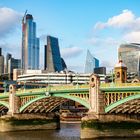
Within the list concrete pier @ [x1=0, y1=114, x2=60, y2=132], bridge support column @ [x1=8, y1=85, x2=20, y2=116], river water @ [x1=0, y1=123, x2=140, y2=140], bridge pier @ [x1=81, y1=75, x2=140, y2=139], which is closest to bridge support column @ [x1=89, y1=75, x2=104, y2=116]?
bridge pier @ [x1=81, y1=75, x2=140, y2=139]

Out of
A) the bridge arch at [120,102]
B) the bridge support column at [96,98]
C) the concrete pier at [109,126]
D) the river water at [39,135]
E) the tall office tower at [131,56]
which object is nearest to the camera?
the bridge arch at [120,102]

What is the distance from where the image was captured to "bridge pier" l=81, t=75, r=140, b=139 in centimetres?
6362

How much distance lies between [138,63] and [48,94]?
369ft

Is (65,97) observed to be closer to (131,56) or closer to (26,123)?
(26,123)

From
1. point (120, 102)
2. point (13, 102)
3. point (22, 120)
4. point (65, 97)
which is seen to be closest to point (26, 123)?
point (22, 120)

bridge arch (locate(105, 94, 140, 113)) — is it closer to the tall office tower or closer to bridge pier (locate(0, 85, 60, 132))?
bridge pier (locate(0, 85, 60, 132))

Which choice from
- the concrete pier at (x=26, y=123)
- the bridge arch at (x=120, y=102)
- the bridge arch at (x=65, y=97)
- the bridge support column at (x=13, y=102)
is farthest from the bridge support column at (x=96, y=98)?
the bridge support column at (x=13, y=102)

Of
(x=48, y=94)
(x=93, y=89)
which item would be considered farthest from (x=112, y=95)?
(x=48, y=94)

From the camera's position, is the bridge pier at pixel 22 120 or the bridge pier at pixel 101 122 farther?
the bridge pier at pixel 22 120

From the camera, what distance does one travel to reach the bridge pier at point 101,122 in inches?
2505

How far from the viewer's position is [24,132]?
79938mm

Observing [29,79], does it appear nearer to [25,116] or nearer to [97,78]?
[25,116]

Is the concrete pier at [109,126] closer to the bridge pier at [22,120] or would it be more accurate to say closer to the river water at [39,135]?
the river water at [39,135]

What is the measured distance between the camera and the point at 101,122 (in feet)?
210
